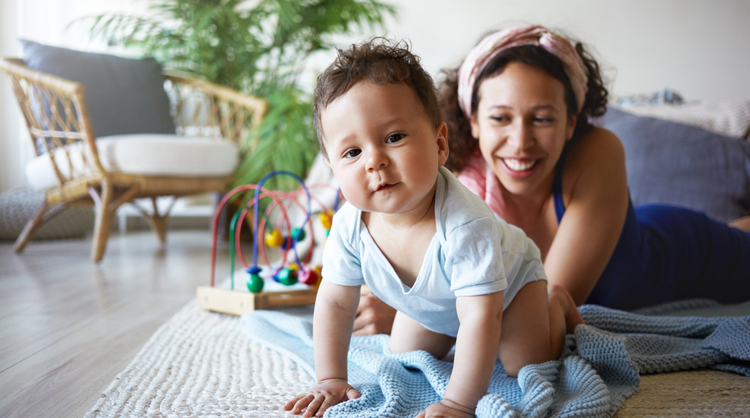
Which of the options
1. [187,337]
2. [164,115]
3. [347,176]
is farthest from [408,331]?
[164,115]

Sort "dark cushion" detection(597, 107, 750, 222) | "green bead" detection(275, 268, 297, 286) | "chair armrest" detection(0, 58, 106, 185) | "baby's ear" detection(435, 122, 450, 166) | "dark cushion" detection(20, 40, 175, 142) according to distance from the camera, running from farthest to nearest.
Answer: "dark cushion" detection(20, 40, 175, 142), "chair armrest" detection(0, 58, 106, 185), "dark cushion" detection(597, 107, 750, 222), "green bead" detection(275, 268, 297, 286), "baby's ear" detection(435, 122, 450, 166)

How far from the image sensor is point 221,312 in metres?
1.18

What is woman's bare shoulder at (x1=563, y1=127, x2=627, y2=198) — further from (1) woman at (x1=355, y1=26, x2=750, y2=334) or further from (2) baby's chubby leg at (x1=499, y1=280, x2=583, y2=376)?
(2) baby's chubby leg at (x1=499, y1=280, x2=583, y2=376)

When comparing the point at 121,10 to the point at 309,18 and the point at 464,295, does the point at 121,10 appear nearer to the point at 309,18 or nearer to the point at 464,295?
the point at 309,18

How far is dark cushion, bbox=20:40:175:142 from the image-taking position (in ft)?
6.93

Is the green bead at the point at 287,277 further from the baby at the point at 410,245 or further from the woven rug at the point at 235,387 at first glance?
the baby at the point at 410,245

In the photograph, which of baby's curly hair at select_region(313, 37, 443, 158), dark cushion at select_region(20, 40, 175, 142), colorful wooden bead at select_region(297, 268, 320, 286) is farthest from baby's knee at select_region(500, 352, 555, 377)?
dark cushion at select_region(20, 40, 175, 142)

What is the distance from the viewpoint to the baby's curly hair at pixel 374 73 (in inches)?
23.5

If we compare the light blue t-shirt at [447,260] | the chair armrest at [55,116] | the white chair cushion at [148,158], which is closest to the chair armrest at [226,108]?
the white chair cushion at [148,158]

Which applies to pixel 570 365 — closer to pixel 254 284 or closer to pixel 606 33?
pixel 254 284

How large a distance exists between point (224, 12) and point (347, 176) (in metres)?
2.03

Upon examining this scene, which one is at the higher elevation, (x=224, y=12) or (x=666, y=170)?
(x=224, y=12)

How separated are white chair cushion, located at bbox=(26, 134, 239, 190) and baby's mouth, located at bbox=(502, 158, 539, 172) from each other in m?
1.36

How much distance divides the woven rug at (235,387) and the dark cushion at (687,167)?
107cm
